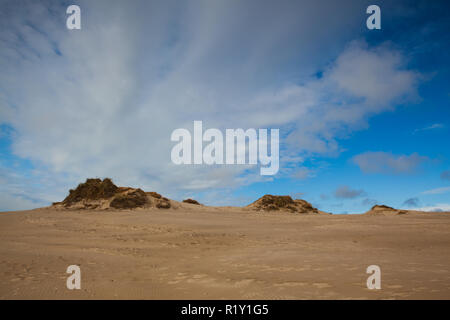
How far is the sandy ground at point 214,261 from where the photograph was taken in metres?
4.78

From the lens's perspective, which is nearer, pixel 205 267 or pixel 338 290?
pixel 338 290

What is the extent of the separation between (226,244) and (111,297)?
7116 mm

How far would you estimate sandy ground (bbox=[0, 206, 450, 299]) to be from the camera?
4781 millimetres

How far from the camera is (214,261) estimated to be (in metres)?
7.96

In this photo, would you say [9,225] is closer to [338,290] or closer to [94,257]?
Answer: [94,257]

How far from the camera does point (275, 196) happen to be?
29.8 metres

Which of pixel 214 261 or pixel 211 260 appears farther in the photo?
pixel 211 260

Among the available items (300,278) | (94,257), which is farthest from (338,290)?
(94,257)
